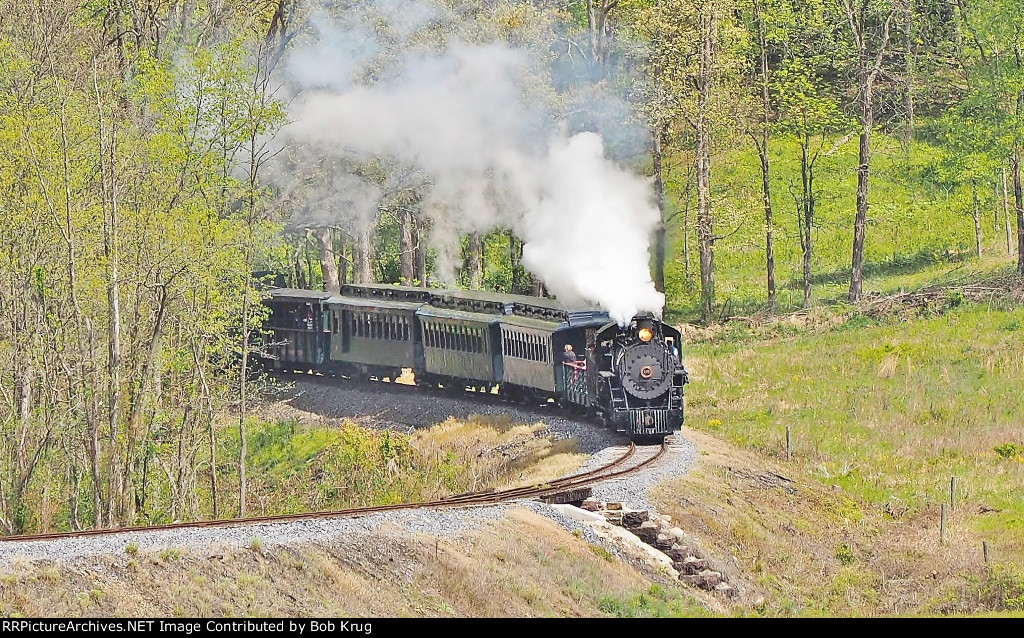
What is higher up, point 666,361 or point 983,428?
point 666,361

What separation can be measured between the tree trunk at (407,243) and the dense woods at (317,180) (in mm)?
103

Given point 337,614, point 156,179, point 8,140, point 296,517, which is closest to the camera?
point 337,614

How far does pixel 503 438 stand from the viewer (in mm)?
31984

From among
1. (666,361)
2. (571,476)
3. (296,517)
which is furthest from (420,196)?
(296,517)

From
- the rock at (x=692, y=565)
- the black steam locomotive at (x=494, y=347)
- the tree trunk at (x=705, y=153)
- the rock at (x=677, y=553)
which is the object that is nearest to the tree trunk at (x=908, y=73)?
the tree trunk at (x=705, y=153)

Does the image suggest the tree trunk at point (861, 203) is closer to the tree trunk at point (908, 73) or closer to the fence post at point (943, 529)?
the tree trunk at point (908, 73)

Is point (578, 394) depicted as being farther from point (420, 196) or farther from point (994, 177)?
point (994, 177)

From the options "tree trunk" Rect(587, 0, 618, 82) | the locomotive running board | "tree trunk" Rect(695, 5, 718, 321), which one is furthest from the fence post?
"tree trunk" Rect(587, 0, 618, 82)

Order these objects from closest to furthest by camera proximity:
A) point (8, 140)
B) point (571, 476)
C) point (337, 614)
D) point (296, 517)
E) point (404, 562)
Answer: point (337, 614)
point (404, 562)
point (296, 517)
point (571, 476)
point (8, 140)

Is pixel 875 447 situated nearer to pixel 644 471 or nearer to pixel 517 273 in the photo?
pixel 644 471

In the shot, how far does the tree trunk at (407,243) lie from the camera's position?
4941cm

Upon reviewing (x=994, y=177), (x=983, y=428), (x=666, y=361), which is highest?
(x=994, y=177)

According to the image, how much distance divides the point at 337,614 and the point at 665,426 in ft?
44.3

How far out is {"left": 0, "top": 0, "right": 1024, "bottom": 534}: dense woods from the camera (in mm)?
29234
